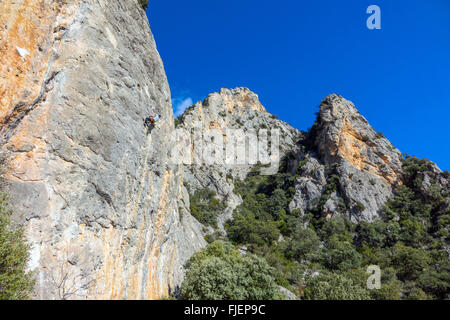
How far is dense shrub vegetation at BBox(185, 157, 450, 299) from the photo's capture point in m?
29.4

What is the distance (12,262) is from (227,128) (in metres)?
75.3

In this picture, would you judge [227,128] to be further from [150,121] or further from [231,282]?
[231,282]

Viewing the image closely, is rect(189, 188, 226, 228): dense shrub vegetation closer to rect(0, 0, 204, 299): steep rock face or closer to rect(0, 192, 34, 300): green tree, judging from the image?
rect(0, 0, 204, 299): steep rock face

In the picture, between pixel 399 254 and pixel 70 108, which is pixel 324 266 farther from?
pixel 70 108

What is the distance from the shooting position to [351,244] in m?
47.9

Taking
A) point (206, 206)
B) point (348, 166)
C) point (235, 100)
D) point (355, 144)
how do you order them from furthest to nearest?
point (235, 100), point (355, 144), point (348, 166), point (206, 206)

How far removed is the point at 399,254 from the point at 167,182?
36.7 m

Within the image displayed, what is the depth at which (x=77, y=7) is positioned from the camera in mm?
15555

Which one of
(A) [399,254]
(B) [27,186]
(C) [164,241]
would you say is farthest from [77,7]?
(A) [399,254]

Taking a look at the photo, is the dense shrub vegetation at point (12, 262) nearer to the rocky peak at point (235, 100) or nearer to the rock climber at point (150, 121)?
the rock climber at point (150, 121)

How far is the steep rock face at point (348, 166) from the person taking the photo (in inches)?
2185

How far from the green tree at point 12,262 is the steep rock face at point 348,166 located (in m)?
54.8

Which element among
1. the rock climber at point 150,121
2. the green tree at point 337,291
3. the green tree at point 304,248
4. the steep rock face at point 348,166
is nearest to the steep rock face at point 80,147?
the rock climber at point 150,121

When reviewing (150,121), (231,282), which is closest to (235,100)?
(150,121)
